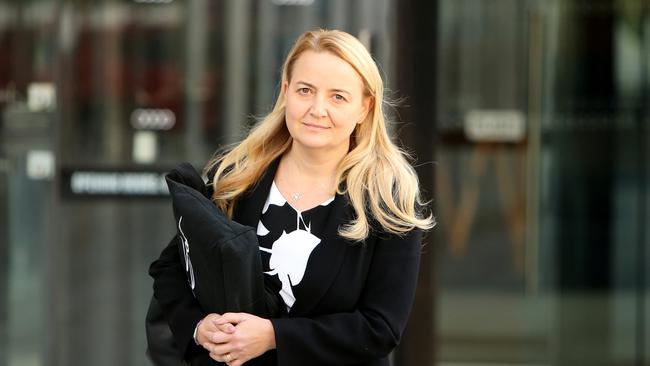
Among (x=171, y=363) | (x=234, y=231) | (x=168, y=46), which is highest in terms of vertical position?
(x=168, y=46)

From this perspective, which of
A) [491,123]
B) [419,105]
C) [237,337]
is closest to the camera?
[237,337]

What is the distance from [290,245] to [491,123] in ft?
12.9

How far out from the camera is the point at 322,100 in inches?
97.3

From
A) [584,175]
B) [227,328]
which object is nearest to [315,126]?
[227,328]

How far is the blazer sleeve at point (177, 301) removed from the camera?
251cm

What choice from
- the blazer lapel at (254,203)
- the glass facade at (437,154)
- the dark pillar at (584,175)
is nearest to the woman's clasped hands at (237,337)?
the blazer lapel at (254,203)

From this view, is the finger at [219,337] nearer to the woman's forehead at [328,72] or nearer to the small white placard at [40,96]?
the woman's forehead at [328,72]

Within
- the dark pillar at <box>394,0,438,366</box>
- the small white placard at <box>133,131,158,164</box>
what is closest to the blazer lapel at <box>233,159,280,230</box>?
the dark pillar at <box>394,0,438,366</box>

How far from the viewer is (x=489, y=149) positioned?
6.30 metres

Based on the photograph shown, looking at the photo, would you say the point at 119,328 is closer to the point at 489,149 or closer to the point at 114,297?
the point at 114,297

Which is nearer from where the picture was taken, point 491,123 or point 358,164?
point 358,164

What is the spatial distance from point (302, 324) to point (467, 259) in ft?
13.3

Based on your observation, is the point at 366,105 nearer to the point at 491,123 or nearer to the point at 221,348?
the point at 221,348

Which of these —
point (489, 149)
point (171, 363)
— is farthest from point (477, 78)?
point (171, 363)
